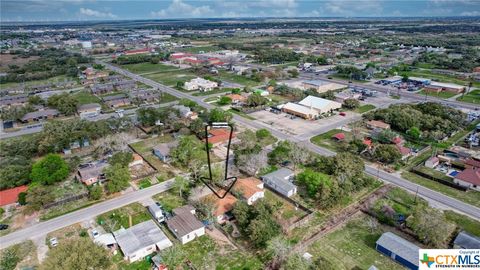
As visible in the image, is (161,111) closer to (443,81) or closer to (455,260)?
(455,260)

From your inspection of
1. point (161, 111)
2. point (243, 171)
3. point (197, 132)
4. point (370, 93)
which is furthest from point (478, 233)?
point (370, 93)

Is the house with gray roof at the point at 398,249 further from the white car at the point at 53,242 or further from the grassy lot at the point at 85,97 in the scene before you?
the grassy lot at the point at 85,97

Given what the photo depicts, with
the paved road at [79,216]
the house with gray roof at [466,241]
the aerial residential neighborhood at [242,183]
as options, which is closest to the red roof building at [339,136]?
the aerial residential neighborhood at [242,183]

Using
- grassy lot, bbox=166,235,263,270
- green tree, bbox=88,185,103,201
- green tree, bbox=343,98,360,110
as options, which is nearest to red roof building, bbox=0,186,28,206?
green tree, bbox=88,185,103,201

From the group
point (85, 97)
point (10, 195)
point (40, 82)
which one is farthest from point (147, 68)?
point (10, 195)

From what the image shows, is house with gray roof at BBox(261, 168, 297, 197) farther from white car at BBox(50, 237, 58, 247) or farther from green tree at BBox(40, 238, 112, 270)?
white car at BBox(50, 237, 58, 247)

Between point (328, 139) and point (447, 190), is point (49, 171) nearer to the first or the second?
point (328, 139)
